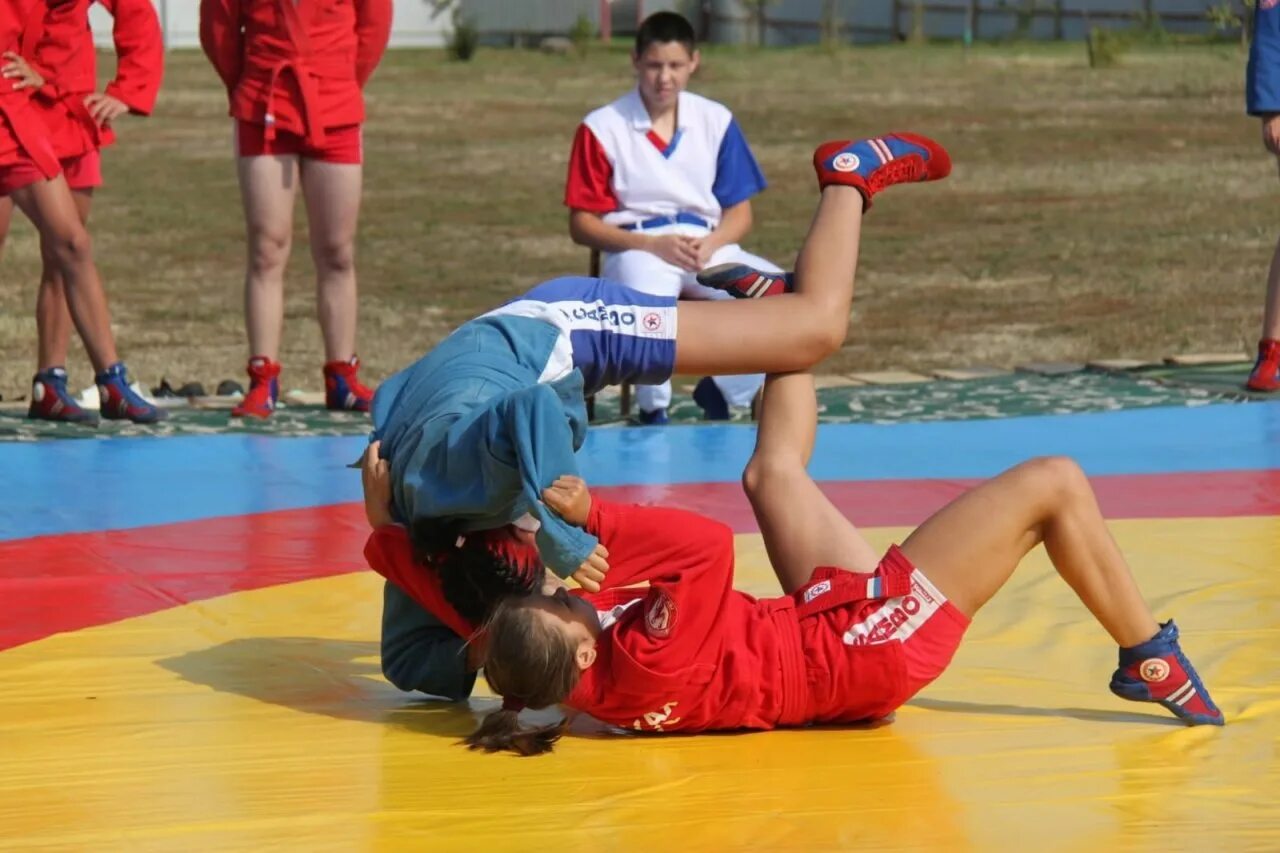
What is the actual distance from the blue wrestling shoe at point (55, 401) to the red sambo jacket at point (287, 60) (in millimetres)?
1088

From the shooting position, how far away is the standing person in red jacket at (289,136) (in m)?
7.20

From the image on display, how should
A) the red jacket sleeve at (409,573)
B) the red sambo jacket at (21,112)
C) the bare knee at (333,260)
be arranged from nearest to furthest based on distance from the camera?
the red jacket sleeve at (409,573), the red sambo jacket at (21,112), the bare knee at (333,260)

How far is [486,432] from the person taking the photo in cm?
362

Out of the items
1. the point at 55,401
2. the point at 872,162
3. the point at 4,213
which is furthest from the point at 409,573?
the point at 4,213

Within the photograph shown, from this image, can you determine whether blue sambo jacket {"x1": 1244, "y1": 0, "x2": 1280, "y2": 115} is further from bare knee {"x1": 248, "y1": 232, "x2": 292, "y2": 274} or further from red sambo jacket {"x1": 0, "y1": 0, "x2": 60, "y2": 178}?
red sambo jacket {"x1": 0, "y1": 0, "x2": 60, "y2": 178}

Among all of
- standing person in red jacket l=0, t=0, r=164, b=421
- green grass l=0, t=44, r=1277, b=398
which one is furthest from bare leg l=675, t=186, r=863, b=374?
green grass l=0, t=44, r=1277, b=398

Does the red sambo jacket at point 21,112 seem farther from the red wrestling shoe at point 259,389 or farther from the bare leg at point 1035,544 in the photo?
the bare leg at point 1035,544

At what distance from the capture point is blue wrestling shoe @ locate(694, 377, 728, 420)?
294 inches

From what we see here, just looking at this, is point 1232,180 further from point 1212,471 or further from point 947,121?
point 1212,471

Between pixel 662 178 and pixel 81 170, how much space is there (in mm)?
1975

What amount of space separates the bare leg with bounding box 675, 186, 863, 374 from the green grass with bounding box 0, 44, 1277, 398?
466 cm

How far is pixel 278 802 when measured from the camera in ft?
11.1

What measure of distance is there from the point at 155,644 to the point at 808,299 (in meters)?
1.57

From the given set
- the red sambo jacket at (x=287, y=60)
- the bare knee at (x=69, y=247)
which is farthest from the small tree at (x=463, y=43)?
the bare knee at (x=69, y=247)
